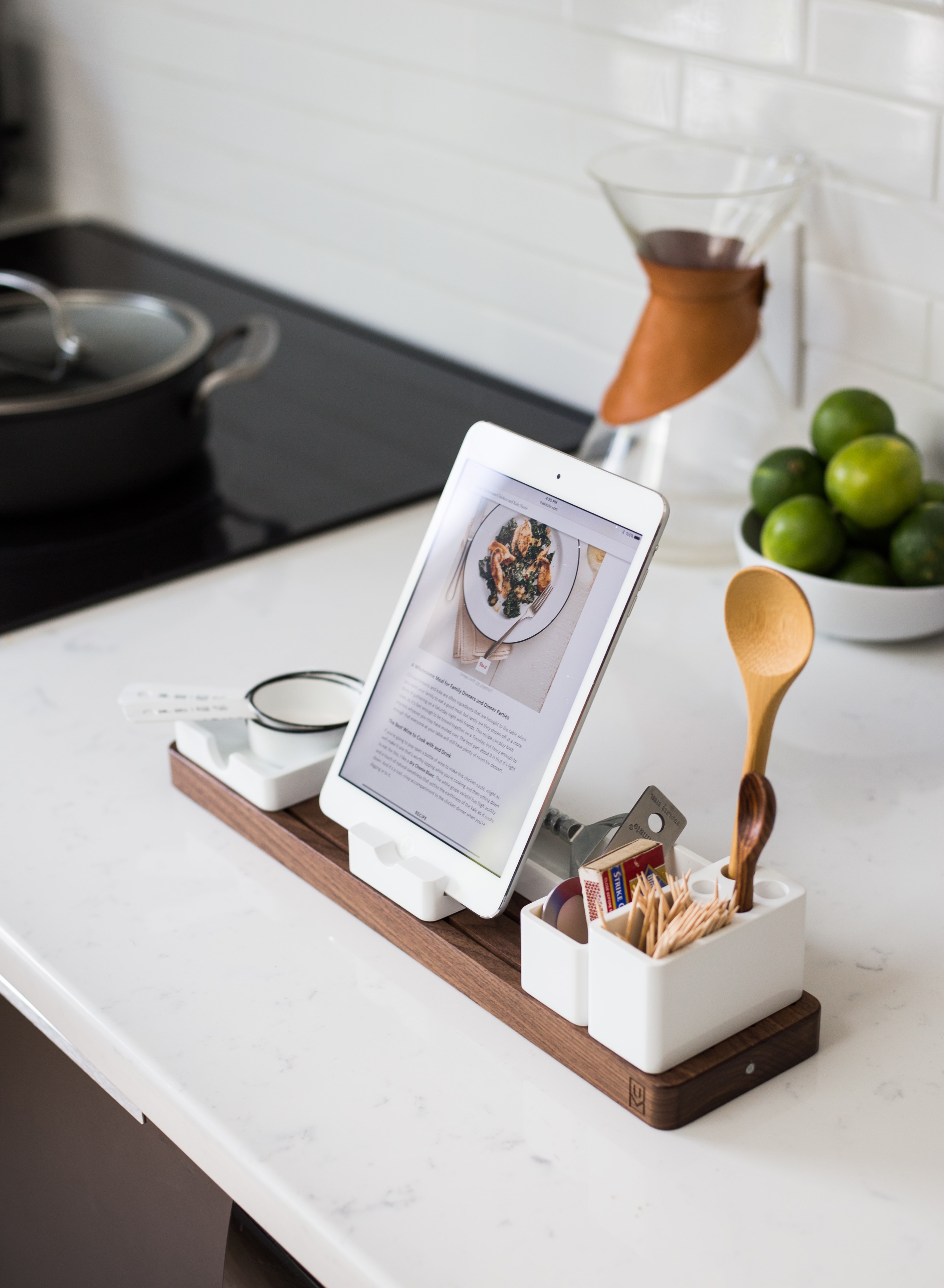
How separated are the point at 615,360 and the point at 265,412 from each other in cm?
42

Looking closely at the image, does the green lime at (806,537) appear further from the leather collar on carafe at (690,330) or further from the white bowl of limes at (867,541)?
the leather collar on carafe at (690,330)

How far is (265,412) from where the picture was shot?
5.42 ft

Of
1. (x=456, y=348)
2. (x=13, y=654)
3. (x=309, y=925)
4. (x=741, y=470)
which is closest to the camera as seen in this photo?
(x=309, y=925)

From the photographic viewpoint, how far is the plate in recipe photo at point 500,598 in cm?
77

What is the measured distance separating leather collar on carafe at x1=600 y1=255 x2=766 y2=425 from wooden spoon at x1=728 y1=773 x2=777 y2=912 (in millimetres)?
618

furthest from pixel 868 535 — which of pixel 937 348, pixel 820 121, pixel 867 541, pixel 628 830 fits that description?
pixel 628 830

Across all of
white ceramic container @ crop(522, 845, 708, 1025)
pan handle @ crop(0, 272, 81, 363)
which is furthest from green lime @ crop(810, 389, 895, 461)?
pan handle @ crop(0, 272, 81, 363)

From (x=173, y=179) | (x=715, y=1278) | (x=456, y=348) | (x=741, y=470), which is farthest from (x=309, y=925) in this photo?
(x=173, y=179)

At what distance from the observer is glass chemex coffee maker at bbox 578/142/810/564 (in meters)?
1.23

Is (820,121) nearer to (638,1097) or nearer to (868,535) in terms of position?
(868,535)

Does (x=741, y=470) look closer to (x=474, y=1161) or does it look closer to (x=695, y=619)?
(x=695, y=619)

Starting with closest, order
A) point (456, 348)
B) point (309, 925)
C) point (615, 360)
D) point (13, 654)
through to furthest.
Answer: point (309, 925)
point (13, 654)
point (615, 360)
point (456, 348)

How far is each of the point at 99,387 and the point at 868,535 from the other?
2.42 ft

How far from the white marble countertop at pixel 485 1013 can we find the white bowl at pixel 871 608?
2 centimetres
